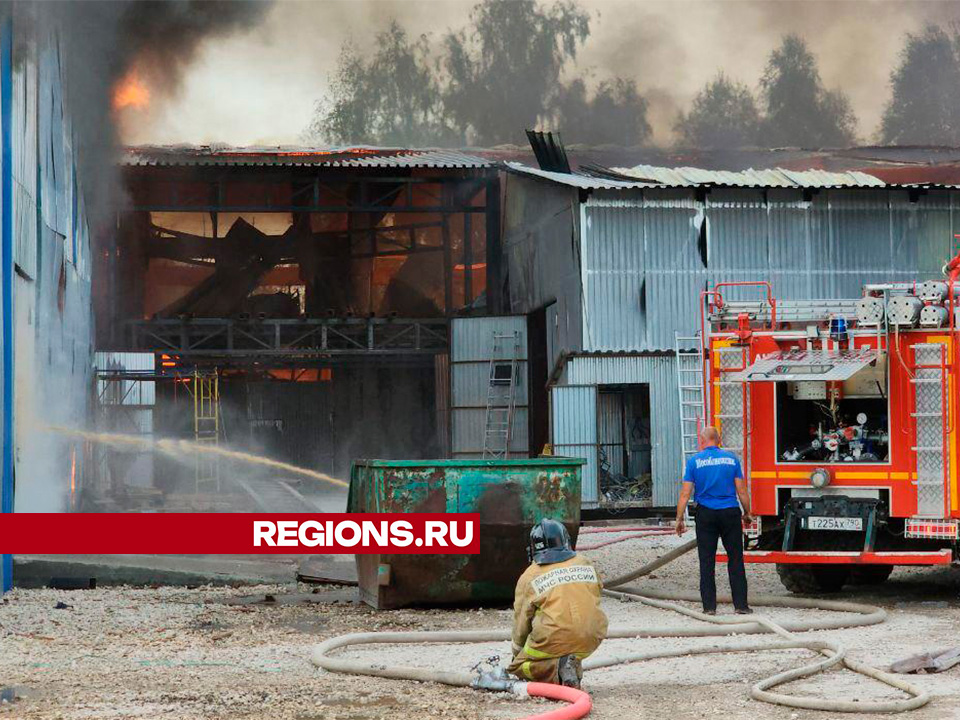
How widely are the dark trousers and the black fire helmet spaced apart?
4.11m

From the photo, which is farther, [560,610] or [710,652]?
[710,652]

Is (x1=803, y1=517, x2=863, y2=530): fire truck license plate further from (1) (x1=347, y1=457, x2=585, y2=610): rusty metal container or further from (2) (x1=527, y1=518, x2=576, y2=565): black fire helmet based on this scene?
(2) (x1=527, y1=518, x2=576, y2=565): black fire helmet

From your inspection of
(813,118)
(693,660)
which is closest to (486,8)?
(813,118)

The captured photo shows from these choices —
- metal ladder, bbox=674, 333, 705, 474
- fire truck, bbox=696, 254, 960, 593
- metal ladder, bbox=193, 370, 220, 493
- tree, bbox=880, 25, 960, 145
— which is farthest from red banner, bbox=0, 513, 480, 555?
tree, bbox=880, 25, 960, 145

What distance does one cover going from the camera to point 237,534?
20.7 m

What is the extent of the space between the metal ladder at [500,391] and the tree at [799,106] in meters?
27.9

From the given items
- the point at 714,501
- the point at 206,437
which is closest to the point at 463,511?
the point at 714,501

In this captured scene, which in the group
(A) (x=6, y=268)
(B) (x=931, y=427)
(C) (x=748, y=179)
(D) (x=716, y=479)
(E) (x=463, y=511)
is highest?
(C) (x=748, y=179)

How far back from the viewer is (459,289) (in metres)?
38.3

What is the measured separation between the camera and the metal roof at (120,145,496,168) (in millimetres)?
32125

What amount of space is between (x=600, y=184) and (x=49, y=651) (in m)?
18.5

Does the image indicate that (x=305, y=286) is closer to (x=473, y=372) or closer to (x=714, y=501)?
(x=473, y=372)

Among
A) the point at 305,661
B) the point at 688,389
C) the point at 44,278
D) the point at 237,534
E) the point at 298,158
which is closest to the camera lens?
the point at 305,661

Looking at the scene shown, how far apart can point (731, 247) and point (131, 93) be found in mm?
11460
